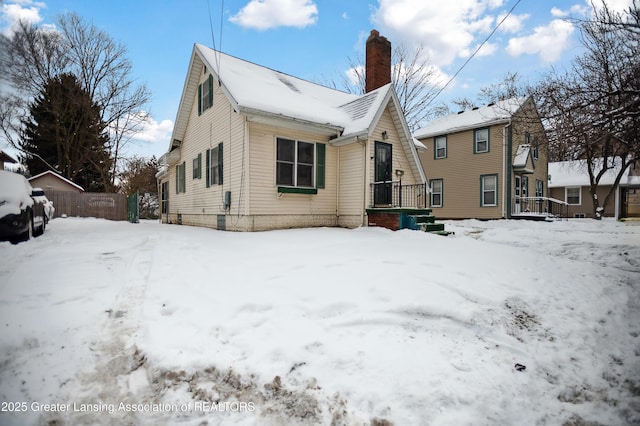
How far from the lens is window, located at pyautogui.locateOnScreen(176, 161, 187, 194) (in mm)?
13133

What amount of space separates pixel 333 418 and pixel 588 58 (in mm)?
10214

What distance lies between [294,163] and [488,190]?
507 inches

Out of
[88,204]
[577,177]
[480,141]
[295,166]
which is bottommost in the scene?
[88,204]

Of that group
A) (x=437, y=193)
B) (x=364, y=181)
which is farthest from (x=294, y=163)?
(x=437, y=193)

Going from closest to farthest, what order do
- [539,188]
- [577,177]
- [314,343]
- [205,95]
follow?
[314,343], [205,95], [539,188], [577,177]

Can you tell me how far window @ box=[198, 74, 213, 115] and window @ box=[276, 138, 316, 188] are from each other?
3748 mm

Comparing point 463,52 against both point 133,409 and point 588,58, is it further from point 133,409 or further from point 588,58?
point 133,409

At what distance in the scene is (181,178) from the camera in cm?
1352

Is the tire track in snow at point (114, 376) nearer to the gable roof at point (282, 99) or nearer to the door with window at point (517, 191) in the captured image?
the gable roof at point (282, 99)

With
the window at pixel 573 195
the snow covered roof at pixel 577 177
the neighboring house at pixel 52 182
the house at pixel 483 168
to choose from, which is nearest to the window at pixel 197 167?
the house at pixel 483 168

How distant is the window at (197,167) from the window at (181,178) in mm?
1241

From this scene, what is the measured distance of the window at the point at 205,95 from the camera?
10.7 metres

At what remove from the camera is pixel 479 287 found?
3.66 metres

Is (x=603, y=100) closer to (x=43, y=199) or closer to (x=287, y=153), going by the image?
(x=287, y=153)
